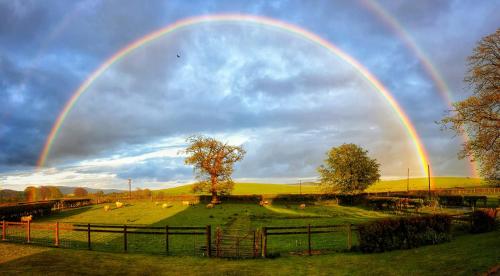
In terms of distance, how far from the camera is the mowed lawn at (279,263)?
618 inches

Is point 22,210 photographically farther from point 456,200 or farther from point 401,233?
point 456,200

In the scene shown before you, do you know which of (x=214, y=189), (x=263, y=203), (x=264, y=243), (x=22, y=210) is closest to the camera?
(x=264, y=243)

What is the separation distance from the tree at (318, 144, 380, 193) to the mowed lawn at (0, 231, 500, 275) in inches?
2476

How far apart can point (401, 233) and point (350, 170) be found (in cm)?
6322

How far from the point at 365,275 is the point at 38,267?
14398 millimetres

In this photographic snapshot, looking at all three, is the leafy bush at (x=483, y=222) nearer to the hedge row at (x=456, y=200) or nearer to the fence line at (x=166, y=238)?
the fence line at (x=166, y=238)

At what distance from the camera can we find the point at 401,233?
70.7 feet

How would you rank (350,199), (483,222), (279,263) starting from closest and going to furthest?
(279,263) → (483,222) → (350,199)

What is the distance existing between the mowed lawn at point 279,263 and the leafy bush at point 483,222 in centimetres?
598

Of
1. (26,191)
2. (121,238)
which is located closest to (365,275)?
(121,238)

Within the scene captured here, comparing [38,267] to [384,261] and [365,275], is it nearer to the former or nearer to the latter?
[365,275]

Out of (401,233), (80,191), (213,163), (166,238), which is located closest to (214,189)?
(213,163)

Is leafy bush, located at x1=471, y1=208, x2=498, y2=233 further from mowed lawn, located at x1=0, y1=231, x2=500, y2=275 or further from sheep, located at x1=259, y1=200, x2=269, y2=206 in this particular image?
sheep, located at x1=259, y1=200, x2=269, y2=206

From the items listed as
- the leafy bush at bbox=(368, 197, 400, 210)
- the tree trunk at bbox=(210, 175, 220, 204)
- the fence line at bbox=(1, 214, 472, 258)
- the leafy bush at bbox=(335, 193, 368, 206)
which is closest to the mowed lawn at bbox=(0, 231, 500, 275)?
the fence line at bbox=(1, 214, 472, 258)
